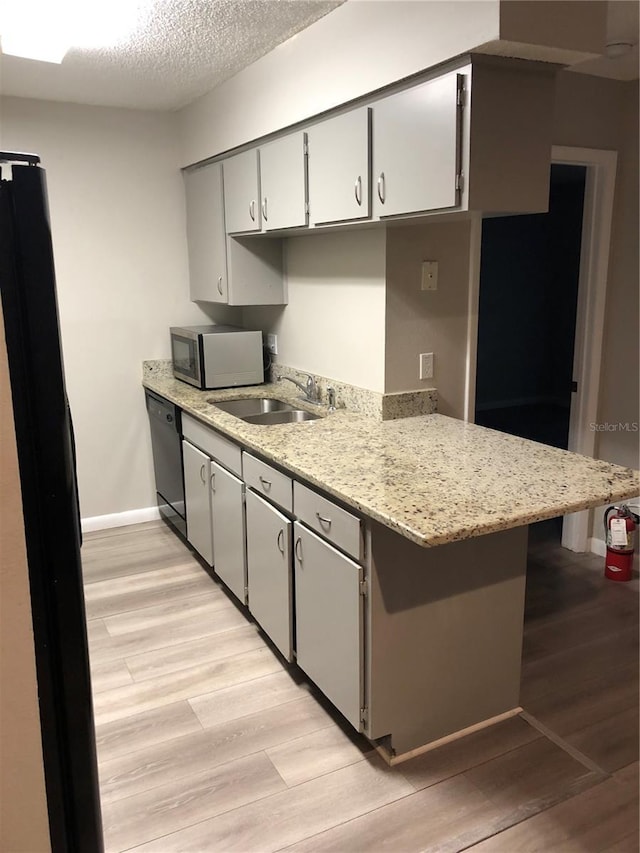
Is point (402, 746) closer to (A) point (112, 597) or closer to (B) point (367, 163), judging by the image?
(A) point (112, 597)

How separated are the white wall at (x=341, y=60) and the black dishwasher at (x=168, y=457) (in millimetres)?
1419

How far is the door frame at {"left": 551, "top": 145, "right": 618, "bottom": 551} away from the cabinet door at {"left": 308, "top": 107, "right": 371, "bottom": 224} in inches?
50.9

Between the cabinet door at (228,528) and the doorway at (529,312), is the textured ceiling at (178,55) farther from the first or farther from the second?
the doorway at (529,312)

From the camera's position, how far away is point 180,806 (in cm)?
209

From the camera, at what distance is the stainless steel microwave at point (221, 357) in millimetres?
3787

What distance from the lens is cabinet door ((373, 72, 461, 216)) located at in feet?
6.89

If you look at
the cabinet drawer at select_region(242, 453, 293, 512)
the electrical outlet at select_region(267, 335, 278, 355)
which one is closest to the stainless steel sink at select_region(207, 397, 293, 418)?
the electrical outlet at select_region(267, 335, 278, 355)

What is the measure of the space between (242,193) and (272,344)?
89 centimetres

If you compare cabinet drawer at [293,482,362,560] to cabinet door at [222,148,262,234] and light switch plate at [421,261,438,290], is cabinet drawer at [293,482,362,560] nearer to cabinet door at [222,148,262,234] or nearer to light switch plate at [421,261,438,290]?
light switch plate at [421,261,438,290]

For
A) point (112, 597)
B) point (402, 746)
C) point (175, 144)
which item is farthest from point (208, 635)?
point (175, 144)

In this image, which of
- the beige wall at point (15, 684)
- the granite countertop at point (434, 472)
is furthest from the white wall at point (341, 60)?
the beige wall at point (15, 684)

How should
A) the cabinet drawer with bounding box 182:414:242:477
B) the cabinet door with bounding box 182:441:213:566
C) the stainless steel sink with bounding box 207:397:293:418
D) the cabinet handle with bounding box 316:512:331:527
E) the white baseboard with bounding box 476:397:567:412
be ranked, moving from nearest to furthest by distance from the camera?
the cabinet handle with bounding box 316:512:331:527 → the cabinet drawer with bounding box 182:414:242:477 → the cabinet door with bounding box 182:441:213:566 → the stainless steel sink with bounding box 207:397:293:418 → the white baseboard with bounding box 476:397:567:412

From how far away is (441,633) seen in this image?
2256 mm

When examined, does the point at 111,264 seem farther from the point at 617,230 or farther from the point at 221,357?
the point at 617,230
